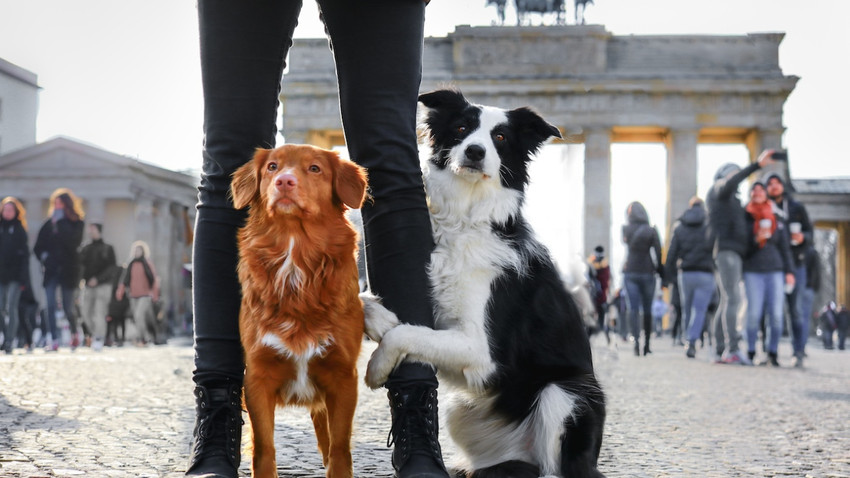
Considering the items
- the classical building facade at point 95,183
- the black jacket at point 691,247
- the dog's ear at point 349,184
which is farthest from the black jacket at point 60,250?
the classical building facade at point 95,183

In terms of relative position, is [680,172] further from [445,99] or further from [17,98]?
[445,99]

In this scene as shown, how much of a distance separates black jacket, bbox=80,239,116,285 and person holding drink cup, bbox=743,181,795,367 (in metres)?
8.98

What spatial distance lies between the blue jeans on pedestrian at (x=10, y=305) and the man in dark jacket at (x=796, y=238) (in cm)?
924

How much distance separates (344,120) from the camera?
297 cm

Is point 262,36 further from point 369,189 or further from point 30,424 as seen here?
point 30,424

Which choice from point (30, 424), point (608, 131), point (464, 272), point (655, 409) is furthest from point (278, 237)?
point (608, 131)

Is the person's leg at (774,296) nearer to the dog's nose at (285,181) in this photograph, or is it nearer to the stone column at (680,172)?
the dog's nose at (285,181)

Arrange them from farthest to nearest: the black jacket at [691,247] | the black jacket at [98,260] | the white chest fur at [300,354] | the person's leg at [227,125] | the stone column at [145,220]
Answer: the stone column at [145,220], the black jacket at [98,260], the black jacket at [691,247], the person's leg at [227,125], the white chest fur at [300,354]

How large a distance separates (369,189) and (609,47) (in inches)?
1569

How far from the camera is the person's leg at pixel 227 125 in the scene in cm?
283

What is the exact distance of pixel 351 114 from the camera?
2.94 meters

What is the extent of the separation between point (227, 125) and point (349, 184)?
0.48 metres

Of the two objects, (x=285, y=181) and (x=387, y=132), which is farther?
(x=387, y=132)

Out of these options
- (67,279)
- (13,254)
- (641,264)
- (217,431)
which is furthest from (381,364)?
(67,279)
